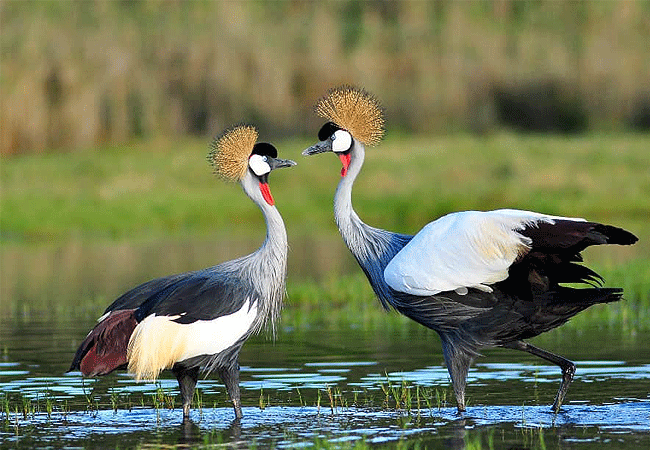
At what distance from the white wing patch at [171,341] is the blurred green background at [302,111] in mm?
13794

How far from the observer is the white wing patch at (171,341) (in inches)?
356

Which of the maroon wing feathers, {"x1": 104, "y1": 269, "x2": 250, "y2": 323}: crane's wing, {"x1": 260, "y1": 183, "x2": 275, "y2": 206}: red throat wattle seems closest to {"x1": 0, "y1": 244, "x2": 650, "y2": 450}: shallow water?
the maroon wing feathers

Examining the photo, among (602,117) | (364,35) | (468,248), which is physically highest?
(364,35)

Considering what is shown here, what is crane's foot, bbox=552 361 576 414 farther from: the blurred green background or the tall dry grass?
the tall dry grass

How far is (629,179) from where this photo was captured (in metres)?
27.8

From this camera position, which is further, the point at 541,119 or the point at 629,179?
the point at 541,119

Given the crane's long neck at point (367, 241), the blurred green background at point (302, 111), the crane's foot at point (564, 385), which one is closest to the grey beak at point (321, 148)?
the crane's long neck at point (367, 241)

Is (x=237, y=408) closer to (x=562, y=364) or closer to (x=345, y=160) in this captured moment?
(x=345, y=160)

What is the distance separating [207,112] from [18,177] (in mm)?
6044

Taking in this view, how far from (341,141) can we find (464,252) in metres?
1.63

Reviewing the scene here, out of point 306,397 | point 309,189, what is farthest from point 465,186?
point 306,397

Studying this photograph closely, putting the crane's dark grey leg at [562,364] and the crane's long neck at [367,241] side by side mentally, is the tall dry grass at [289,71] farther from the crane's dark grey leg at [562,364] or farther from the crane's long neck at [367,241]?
the crane's dark grey leg at [562,364]

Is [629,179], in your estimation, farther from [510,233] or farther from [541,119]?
[510,233]

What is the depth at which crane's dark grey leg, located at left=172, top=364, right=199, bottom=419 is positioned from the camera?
938cm
